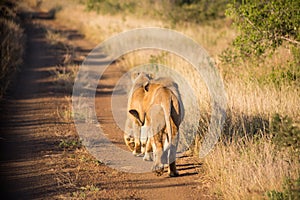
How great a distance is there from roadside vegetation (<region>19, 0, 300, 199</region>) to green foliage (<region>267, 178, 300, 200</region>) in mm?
10

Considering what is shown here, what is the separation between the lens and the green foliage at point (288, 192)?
416 cm

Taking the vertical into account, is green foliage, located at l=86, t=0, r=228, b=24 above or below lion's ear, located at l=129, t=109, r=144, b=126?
above

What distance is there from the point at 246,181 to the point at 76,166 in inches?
104

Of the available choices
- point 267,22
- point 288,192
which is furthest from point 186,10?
point 288,192

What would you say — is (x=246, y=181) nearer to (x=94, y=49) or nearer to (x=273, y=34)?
(x=273, y=34)

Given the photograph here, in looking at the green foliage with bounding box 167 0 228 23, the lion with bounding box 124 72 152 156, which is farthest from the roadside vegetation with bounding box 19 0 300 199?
the green foliage with bounding box 167 0 228 23

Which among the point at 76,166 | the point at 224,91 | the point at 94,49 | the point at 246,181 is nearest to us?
the point at 246,181

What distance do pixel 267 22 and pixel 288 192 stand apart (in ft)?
17.2

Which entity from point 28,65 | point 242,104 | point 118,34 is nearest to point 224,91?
point 242,104

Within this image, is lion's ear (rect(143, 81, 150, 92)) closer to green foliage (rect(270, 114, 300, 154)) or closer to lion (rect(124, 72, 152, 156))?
lion (rect(124, 72, 152, 156))

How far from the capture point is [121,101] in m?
10.5

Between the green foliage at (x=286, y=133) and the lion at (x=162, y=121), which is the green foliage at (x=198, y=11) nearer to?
the lion at (x=162, y=121)

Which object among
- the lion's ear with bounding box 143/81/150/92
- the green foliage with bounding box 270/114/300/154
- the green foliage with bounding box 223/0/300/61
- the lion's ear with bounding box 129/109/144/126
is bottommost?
the green foliage with bounding box 270/114/300/154

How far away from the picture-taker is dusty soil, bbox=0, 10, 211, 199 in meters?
5.32
